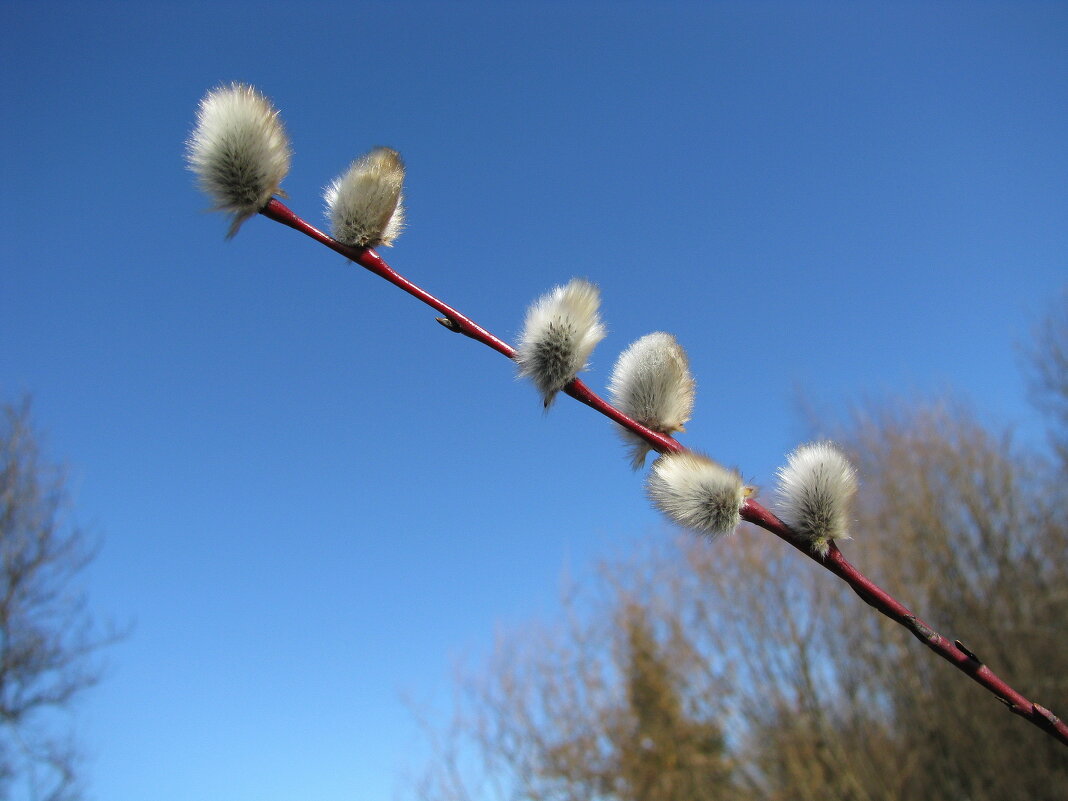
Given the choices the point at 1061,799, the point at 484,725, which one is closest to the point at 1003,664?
the point at 1061,799

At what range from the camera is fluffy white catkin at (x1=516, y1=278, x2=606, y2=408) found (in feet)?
2.29

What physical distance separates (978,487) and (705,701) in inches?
184

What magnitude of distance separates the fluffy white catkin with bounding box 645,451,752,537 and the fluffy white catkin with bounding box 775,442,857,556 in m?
0.05

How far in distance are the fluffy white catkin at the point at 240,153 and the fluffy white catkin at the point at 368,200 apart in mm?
55

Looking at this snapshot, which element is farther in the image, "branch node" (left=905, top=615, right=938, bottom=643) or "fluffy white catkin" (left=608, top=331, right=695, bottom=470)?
"fluffy white catkin" (left=608, top=331, right=695, bottom=470)

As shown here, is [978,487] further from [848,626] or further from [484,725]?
[484,725]

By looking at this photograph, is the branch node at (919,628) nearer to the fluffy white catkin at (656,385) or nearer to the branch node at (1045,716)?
the branch node at (1045,716)

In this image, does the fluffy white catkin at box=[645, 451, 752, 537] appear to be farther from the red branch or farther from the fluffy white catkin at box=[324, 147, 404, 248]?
the fluffy white catkin at box=[324, 147, 404, 248]

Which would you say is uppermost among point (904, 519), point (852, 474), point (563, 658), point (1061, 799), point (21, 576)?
point (904, 519)

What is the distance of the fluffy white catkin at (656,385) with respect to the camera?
2.52 ft

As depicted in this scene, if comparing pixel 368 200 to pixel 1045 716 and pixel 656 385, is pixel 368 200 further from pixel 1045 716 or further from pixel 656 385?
pixel 1045 716

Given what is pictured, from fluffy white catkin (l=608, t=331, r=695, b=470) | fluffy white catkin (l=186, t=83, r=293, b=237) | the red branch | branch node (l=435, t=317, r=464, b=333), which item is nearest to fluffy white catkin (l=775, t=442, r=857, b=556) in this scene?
the red branch

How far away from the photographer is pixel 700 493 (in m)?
0.70

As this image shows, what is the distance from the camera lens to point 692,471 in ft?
2.29
